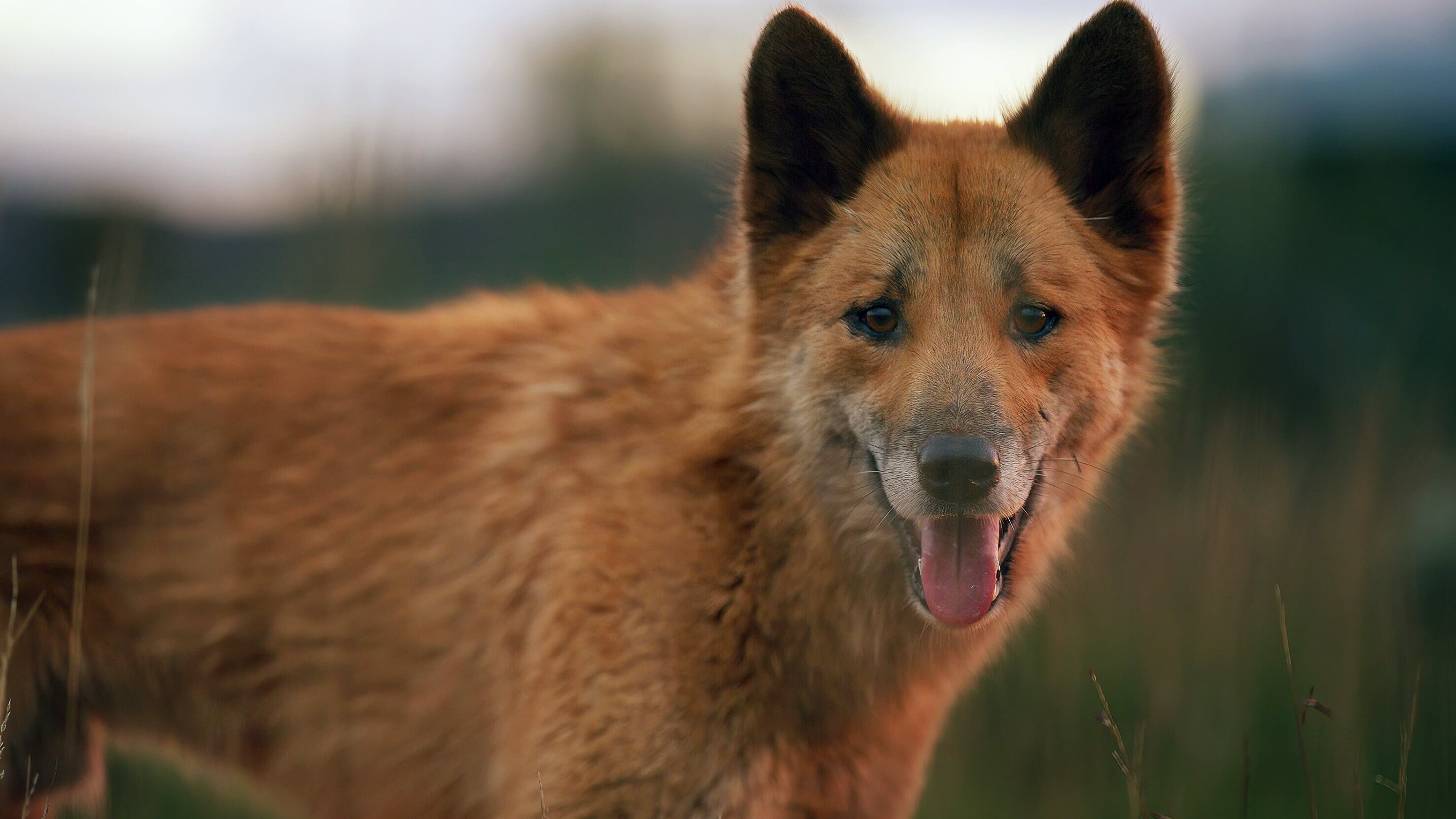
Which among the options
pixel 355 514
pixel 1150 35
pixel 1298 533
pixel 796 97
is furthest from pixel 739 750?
pixel 1298 533

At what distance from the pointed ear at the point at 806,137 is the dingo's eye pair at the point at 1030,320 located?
558 millimetres

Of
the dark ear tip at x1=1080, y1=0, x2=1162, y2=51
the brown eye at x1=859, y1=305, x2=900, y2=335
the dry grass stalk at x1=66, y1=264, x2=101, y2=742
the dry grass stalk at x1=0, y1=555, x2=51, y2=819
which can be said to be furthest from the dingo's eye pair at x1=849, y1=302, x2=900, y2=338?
the dry grass stalk at x1=0, y1=555, x2=51, y2=819

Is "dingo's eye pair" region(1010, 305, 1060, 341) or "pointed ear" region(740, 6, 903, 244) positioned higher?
"pointed ear" region(740, 6, 903, 244)

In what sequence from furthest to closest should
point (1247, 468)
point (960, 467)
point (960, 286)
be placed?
point (1247, 468)
point (960, 286)
point (960, 467)

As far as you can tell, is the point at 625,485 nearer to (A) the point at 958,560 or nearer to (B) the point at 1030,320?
(A) the point at 958,560

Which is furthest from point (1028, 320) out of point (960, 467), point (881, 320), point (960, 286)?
point (960, 467)

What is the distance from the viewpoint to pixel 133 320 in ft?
9.93

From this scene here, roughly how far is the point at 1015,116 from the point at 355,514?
208 cm

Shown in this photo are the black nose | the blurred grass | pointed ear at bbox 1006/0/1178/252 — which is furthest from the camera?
the blurred grass

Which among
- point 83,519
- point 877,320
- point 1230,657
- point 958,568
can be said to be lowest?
point 1230,657

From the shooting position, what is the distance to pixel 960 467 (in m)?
2.05

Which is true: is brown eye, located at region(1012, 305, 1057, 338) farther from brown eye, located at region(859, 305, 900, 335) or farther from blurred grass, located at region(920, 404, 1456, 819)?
blurred grass, located at region(920, 404, 1456, 819)

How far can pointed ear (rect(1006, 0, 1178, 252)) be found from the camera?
2473 millimetres

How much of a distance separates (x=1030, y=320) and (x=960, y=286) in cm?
19
